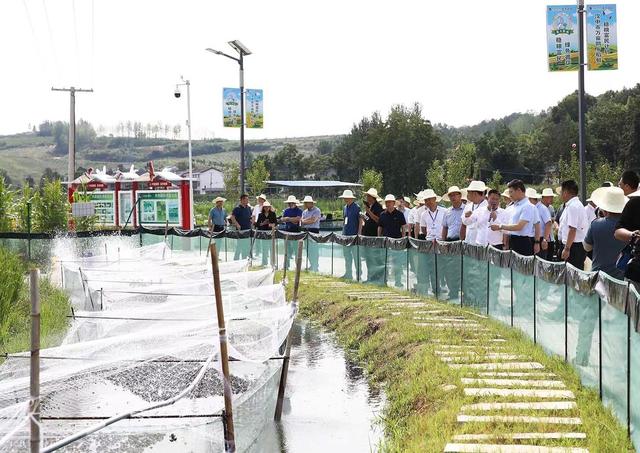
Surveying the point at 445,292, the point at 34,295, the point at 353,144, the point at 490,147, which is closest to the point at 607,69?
the point at 445,292

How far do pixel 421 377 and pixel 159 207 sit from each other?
26704 mm

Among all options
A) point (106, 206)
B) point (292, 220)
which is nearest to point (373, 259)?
point (292, 220)

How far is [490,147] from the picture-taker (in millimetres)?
89125

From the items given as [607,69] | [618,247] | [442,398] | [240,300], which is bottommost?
[442,398]

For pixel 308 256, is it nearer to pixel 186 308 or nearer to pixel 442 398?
pixel 186 308

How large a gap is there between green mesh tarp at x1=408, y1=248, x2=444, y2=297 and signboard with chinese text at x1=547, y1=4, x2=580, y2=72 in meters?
4.73

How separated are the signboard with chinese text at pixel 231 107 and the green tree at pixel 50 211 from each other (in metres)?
6.49

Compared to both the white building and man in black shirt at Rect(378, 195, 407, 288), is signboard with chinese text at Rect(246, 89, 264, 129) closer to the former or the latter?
man in black shirt at Rect(378, 195, 407, 288)

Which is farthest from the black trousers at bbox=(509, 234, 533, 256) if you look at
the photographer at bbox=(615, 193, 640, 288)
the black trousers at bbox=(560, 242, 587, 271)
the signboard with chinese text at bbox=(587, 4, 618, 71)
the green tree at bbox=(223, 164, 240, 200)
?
the green tree at bbox=(223, 164, 240, 200)

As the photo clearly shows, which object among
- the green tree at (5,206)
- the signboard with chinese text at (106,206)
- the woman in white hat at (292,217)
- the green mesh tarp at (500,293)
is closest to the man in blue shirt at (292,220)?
the woman in white hat at (292,217)

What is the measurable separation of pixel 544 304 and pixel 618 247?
4.91ft

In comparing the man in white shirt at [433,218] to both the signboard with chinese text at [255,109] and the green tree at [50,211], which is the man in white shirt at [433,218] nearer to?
the signboard with chinese text at [255,109]

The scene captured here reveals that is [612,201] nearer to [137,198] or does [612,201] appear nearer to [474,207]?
[474,207]

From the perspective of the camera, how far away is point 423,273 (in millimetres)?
15766
